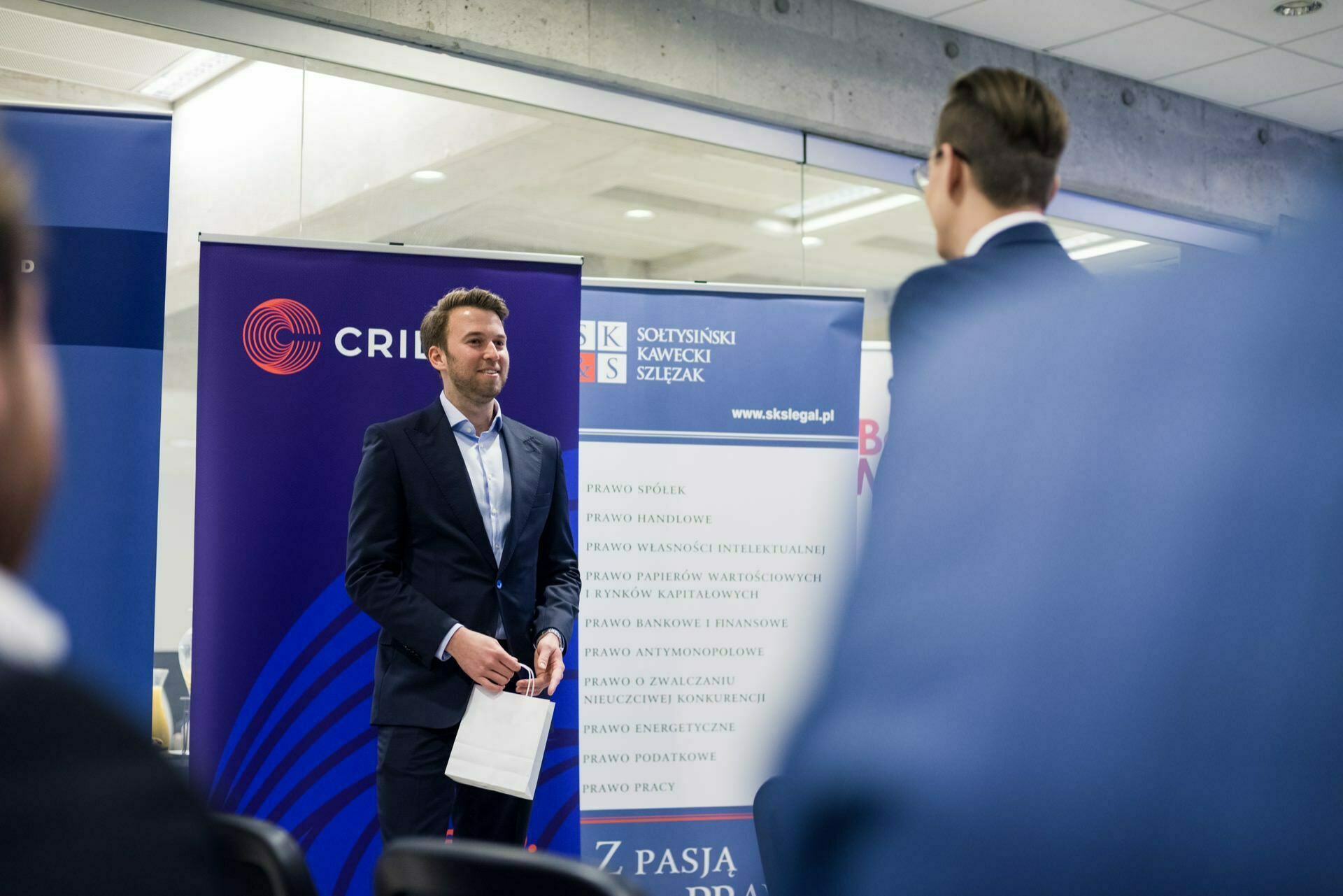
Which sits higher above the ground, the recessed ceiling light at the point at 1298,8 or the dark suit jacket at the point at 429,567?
the recessed ceiling light at the point at 1298,8

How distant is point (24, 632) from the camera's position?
422 millimetres

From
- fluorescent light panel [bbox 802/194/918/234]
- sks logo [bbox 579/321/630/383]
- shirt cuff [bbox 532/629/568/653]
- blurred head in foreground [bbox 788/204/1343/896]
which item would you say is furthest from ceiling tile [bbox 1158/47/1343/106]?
blurred head in foreground [bbox 788/204/1343/896]

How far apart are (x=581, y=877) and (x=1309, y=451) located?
2.07 ft

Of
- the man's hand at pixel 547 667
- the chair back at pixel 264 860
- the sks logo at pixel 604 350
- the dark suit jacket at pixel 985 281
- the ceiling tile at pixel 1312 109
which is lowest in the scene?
the man's hand at pixel 547 667

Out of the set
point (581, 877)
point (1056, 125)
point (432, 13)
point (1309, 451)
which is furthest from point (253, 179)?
point (1309, 451)

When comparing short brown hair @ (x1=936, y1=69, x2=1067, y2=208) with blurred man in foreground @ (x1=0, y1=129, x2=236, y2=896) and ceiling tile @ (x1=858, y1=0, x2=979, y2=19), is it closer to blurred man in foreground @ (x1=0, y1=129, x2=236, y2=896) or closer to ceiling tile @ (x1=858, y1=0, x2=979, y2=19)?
blurred man in foreground @ (x1=0, y1=129, x2=236, y2=896)

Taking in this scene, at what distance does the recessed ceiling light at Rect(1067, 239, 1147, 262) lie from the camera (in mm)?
5848

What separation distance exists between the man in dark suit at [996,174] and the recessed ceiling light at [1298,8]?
419 cm

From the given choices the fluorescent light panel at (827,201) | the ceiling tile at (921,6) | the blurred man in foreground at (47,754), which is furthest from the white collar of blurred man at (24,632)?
the ceiling tile at (921,6)

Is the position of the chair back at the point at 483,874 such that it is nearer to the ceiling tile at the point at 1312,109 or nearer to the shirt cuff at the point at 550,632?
the shirt cuff at the point at 550,632

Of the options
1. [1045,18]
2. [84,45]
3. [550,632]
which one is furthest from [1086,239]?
[84,45]

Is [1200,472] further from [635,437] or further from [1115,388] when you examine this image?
[635,437]

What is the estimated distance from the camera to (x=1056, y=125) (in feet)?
4.79

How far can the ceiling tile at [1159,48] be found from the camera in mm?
5148
